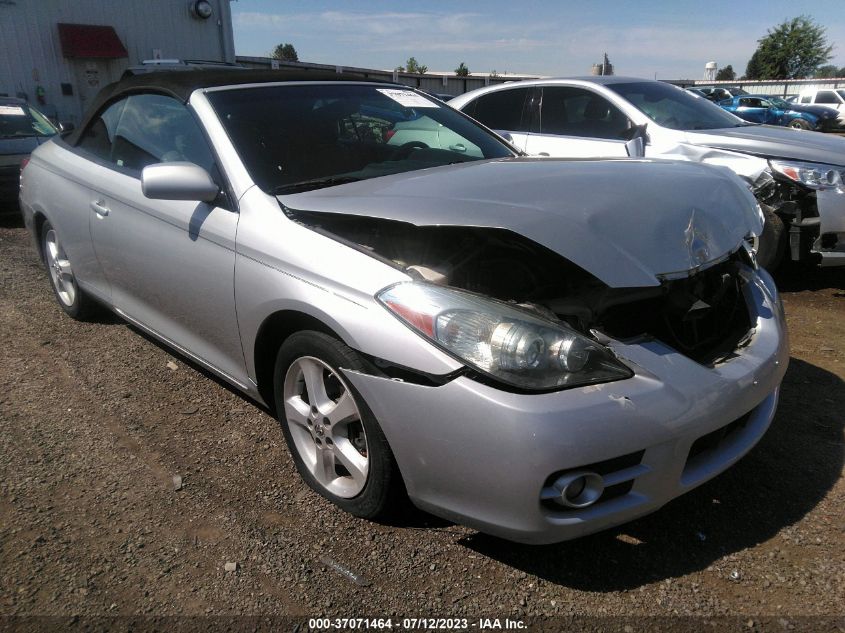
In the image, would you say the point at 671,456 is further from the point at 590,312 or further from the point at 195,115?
the point at 195,115

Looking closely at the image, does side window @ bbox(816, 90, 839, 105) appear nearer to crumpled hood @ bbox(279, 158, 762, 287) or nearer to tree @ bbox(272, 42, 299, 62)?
crumpled hood @ bbox(279, 158, 762, 287)

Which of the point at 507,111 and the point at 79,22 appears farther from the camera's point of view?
→ the point at 79,22

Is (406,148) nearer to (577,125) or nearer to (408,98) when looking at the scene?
(408,98)

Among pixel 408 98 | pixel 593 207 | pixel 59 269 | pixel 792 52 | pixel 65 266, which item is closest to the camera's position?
Result: pixel 593 207

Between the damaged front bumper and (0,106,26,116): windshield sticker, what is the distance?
957 centimetres

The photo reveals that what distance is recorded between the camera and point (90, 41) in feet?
59.6

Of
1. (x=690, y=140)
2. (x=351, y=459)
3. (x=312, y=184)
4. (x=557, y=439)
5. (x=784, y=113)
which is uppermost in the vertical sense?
(x=312, y=184)

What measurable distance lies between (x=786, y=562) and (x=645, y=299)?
3.14 ft

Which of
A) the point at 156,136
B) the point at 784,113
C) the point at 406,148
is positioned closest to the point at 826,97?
the point at 784,113

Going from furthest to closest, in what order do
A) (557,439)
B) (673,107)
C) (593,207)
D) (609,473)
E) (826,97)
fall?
(826,97)
(673,107)
(593,207)
(609,473)
(557,439)

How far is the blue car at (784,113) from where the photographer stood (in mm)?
24273

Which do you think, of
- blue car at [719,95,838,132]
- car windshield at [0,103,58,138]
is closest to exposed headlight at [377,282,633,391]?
car windshield at [0,103,58,138]

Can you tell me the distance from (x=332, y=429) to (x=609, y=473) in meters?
0.97

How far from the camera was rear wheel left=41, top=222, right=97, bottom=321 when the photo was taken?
13.9 ft
